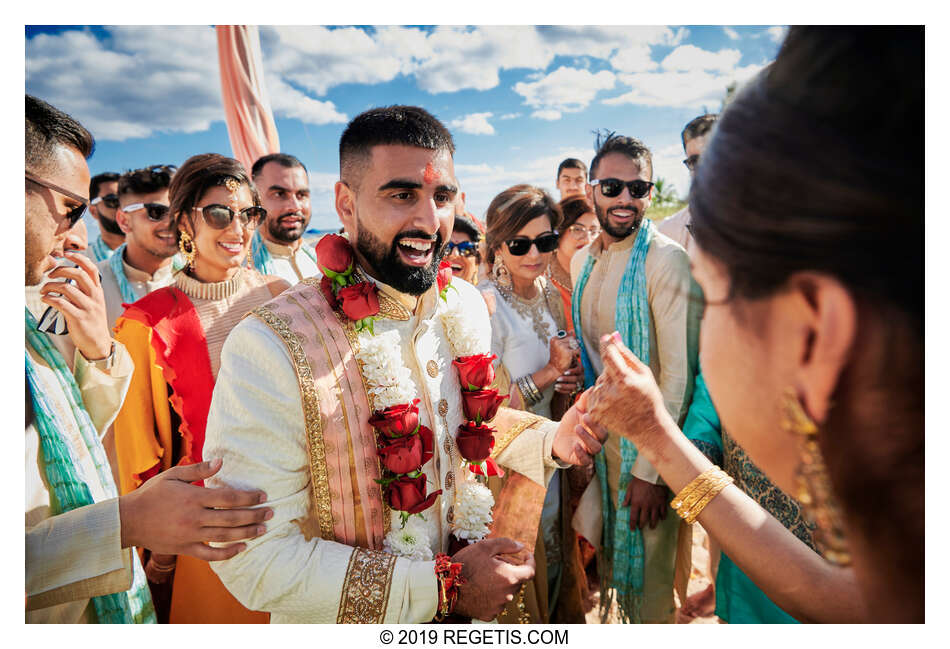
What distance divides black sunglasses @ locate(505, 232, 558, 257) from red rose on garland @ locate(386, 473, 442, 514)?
176 centimetres

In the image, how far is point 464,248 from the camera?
3592 millimetres

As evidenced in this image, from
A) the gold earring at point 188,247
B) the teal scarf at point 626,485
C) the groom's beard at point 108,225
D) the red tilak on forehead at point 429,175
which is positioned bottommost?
the teal scarf at point 626,485

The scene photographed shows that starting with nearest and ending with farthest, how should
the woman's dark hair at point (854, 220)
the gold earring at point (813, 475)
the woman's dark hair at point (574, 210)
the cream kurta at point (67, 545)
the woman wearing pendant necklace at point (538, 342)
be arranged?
the woman's dark hair at point (854, 220) → the gold earring at point (813, 475) → the cream kurta at point (67, 545) → the woman wearing pendant necklace at point (538, 342) → the woman's dark hair at point (574, 210)

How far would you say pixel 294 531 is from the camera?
4.78 feet

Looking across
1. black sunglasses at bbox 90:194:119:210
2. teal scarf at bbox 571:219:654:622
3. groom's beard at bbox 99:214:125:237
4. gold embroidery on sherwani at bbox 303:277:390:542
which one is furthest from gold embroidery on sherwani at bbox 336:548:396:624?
black sunglasses at bbox 90:194:119:210

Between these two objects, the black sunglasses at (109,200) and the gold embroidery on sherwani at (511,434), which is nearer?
the gold embroidery on sherwani at (511,434)

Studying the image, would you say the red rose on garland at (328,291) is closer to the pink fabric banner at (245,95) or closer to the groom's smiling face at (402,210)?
the groom's smiling face at (402,210)

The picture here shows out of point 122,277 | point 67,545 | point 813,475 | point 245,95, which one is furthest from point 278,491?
point 122,277

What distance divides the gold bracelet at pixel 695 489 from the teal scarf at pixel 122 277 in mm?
2912

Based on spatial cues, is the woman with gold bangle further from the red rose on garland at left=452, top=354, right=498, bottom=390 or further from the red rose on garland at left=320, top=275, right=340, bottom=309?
the red rose on garland at left=320, top=275, right=340, bottom=309

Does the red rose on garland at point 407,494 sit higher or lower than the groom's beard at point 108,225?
lower

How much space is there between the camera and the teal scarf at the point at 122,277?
2955 millimetres

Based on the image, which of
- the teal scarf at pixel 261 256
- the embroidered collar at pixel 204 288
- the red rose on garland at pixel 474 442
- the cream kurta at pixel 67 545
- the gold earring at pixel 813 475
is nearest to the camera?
the gold earring at pixel 813 475

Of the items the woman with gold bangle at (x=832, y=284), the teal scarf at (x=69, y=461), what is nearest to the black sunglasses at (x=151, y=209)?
the teal scarf at (x=69, y=461)
